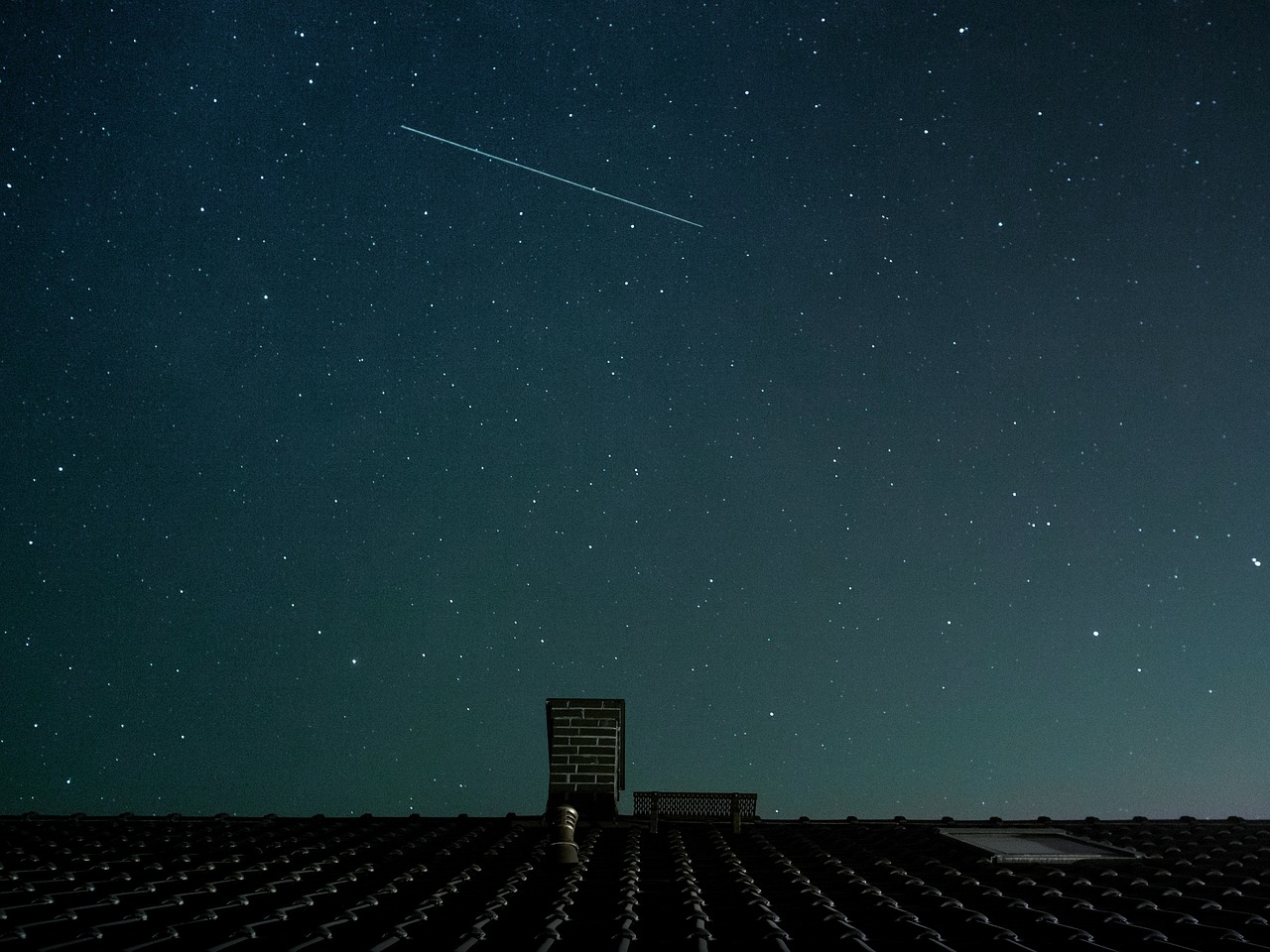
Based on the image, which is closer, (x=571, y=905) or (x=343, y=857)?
(x=571, y=905)

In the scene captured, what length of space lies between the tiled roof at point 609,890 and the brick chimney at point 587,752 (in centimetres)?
78

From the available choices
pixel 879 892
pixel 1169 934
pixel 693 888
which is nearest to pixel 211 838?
pixel 693 888

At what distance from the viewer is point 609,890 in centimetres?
811

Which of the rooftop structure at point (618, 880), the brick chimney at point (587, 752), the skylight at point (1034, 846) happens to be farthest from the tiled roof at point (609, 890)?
the brick chimney at point (587, 752)

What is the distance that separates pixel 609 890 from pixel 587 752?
4915 mm

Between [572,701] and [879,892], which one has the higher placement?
[572,701]

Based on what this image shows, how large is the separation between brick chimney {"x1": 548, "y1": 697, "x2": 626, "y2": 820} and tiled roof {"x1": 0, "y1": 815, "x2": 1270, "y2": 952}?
780 millimetres

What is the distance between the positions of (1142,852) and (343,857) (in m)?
8.31

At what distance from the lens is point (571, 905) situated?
748cm

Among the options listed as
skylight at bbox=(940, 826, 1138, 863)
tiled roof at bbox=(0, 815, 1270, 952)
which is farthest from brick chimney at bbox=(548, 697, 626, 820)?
skylight at bbox=(940, 826, 1138, 863)

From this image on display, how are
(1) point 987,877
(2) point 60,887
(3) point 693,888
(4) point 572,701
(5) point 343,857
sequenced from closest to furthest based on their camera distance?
(2) point 60,887 < (3) point 693,888 < (1) point 987,877 < (5) point 343,857 < (4) point 572,701

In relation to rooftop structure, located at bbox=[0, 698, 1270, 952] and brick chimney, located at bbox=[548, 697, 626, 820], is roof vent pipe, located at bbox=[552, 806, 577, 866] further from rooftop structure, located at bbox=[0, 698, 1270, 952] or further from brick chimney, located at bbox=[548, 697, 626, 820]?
brick chimney, located at bbox=[548, 697, 626, 820]

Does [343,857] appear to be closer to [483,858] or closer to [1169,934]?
[483,858]

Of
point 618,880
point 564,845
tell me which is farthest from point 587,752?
point 618,880
